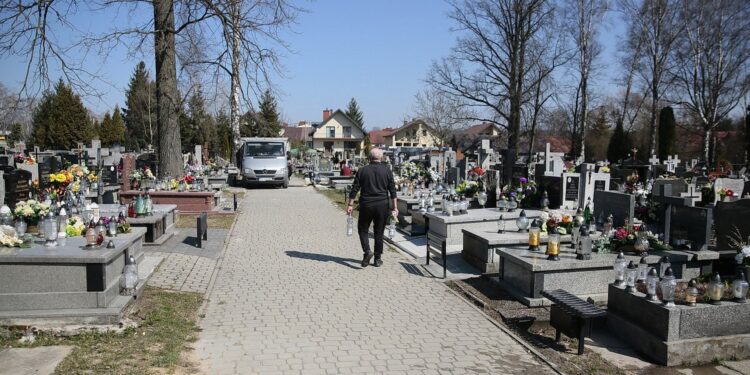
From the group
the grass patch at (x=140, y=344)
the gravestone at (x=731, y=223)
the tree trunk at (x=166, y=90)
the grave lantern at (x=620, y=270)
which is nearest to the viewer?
the grass patch at (x=140, y=344)

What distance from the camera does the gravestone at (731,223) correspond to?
6977 millimetres

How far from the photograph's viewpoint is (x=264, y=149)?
28.3 meters

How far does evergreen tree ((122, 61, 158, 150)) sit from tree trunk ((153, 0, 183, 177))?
34.9m

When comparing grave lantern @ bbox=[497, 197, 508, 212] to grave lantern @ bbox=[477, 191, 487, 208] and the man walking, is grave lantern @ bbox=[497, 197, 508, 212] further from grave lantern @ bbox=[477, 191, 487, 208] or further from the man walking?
the man walking

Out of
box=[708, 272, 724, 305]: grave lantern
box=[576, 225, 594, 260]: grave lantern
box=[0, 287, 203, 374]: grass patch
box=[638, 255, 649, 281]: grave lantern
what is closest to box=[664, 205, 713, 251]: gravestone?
box=[638, 255, 649, 281]: grave lantern

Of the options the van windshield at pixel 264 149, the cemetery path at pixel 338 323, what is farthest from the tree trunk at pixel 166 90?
the van windshield at pixel 264 149

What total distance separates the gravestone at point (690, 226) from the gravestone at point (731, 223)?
5.4 inches

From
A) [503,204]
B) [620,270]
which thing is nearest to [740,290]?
[620,270]

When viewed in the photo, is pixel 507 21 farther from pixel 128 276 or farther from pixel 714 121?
pixel 128 276

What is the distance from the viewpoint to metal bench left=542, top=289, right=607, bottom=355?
17.7 ft

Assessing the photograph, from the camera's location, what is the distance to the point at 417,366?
502 cm

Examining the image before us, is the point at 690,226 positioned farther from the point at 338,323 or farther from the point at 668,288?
the point at 338,323

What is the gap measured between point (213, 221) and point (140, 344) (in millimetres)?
9399

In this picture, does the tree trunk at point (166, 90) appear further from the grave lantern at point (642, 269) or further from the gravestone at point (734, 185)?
the gravestone at point (734, 185)
